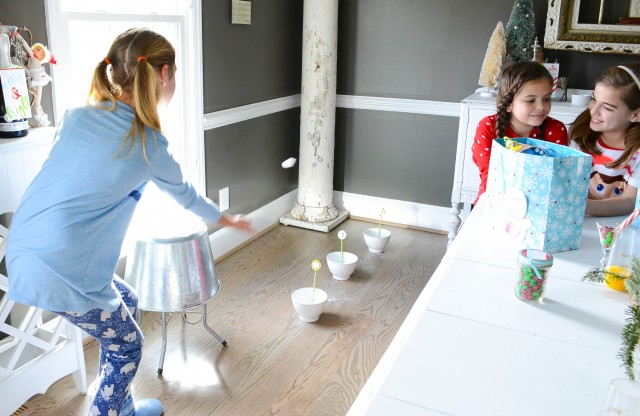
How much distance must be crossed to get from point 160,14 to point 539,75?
5.85ft

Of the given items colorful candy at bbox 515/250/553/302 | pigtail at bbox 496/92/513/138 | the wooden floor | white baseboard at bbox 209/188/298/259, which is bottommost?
the wooden floor

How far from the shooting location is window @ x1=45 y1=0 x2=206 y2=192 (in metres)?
2.29

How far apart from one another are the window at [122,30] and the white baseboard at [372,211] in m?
0.79

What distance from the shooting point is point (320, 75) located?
3.84m

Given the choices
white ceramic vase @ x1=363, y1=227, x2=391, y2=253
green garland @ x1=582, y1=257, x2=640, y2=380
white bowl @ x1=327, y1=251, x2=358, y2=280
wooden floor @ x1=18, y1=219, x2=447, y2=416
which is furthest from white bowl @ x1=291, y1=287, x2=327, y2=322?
green garland @ x1=582, y1=257, x2=640, y2=380

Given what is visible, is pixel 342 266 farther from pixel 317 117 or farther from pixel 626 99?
pixel 626 99

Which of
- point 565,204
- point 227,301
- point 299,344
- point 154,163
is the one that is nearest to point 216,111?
point 227,301

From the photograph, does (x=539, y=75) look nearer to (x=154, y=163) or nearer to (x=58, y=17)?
(x=154, y=163)

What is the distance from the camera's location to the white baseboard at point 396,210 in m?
4.09

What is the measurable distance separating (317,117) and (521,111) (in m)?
2.09

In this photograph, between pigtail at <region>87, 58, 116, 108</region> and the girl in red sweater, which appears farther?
the girl in red sweater

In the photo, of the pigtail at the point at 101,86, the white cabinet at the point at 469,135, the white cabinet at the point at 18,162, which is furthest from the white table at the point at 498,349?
the white cabinet at the point at 469,135

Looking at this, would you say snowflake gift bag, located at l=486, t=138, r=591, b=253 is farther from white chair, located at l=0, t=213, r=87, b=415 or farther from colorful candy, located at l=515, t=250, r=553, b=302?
white chair, located at l=0, t=213, r=87, b=415

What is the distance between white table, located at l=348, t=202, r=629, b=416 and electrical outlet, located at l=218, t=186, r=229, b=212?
2.23 metres
